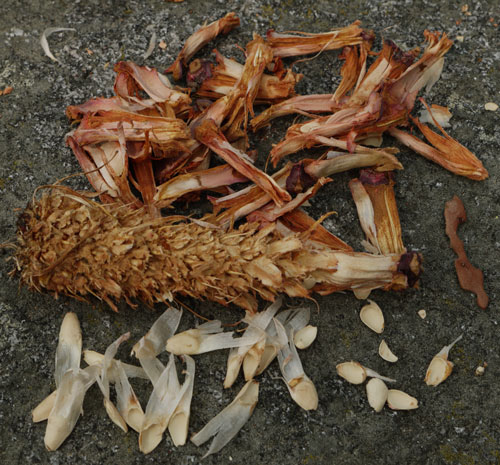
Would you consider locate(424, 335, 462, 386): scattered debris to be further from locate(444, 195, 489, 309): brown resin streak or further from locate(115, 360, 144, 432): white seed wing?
locate(115, 360, 144, 432): white seed wing

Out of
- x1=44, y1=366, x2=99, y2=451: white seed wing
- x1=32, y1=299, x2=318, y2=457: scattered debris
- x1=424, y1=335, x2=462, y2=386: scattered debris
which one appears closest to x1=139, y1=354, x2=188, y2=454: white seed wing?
x1=32, y1=299, x2=318, y2=457: scattered debris

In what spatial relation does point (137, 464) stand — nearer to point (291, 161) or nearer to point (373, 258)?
point (373, 258)

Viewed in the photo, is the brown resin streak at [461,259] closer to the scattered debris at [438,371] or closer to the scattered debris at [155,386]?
the scattered debris at [438,371]

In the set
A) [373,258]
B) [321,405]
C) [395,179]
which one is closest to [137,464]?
[321,405]

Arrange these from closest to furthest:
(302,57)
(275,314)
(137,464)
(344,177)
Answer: (137,464) → (275,314) → (344,177) → (302,57)

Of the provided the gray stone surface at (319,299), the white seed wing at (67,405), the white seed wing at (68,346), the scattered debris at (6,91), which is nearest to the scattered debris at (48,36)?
the gray stone surface at (319,299)
